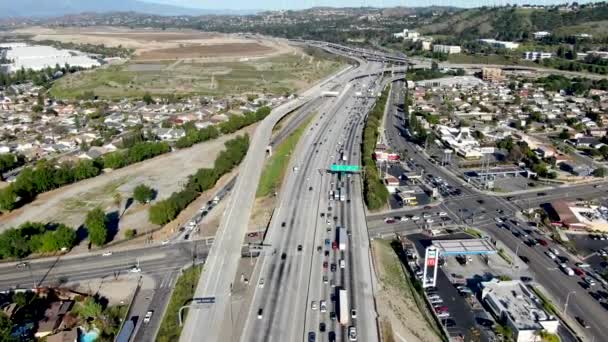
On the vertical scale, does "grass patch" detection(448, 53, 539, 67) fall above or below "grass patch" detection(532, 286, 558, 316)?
above

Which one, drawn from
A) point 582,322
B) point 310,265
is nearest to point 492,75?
point 582,322

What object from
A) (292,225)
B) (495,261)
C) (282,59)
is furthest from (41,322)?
(282,59)

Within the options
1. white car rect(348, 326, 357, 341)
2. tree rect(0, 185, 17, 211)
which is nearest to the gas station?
white car rect(348, 326, 357, 341)

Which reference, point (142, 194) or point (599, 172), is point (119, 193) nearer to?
point (142, 194)

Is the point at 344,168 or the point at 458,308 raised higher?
the point at 344,168

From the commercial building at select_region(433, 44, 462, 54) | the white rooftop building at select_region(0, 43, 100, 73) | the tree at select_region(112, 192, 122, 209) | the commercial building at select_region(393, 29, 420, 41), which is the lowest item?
the tree at select_region(112, 192, 122, 209)

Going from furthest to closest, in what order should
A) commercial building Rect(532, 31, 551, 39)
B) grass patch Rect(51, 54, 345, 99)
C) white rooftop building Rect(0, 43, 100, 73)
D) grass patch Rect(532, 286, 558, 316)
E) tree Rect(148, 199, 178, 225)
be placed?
commercial building Rect(532, 31, 551, 39)
white rooftop building Rect(0, 43, 100, 73)
grass patch Rect(51, 54, 345, 99)
tree Rect(148, 199, 178, 225)
grass patch Rect(532, 286, 558, 316)

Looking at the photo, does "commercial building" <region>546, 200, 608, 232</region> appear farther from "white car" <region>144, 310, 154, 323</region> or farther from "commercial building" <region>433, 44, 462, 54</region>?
"commercial building" <region>433, 44, 462, 54</region>
